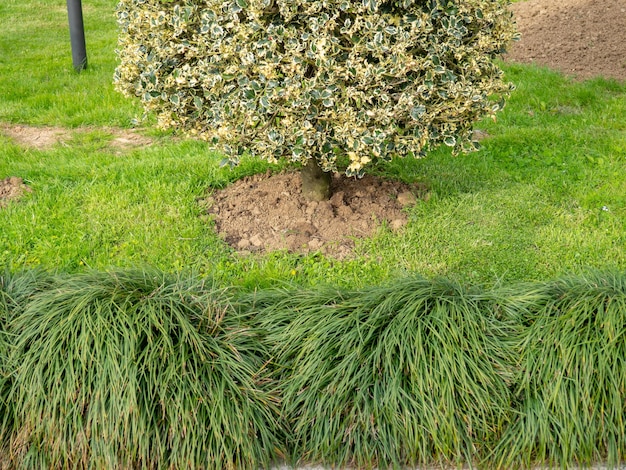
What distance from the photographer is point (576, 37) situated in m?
9.30

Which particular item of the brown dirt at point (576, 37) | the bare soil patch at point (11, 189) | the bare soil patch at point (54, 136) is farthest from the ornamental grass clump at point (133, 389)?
the brown dirt at point (576, 37)

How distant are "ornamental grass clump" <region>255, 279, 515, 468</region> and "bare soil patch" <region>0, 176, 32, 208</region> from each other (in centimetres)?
290

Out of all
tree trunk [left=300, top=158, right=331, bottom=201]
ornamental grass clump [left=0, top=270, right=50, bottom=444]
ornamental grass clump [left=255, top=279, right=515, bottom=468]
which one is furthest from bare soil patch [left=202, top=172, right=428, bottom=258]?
ornamental grass clump [left=0, top=270, right=50, bottom=444]

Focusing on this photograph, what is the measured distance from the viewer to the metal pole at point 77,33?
27.3 feet

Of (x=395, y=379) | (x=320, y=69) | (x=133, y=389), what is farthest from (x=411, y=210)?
(x=133, y=389)

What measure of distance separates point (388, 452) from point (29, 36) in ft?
33.8

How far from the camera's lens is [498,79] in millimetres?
4711

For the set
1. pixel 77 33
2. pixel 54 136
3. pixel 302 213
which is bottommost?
pixel 54 136

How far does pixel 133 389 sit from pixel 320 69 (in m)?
2.12

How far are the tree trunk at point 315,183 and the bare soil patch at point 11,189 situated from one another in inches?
87.6

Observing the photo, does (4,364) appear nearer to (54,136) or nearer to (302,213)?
(302,213)

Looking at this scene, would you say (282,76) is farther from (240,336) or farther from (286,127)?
(240,336)

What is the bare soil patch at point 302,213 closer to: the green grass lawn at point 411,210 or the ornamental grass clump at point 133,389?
the green grass lawn at point 411,210

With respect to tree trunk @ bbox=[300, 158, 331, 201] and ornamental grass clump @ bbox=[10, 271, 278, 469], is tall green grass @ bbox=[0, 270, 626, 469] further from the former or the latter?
tree trunk @ bbox=[300, 158, 331, 201]
